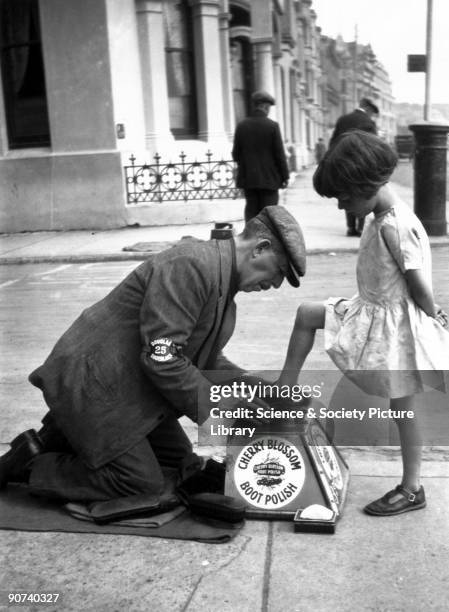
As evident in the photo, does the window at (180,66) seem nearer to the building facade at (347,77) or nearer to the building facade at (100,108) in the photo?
the building facade at (100,108)

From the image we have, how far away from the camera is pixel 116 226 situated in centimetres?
1360

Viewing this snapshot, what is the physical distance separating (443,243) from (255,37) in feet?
46.5

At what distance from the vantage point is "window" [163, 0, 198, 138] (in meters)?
15.3

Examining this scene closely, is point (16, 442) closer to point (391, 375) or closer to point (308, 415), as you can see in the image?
point (308, 415)

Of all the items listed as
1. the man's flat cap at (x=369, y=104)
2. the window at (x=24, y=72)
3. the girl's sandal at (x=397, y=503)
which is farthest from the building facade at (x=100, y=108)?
the girl's sandal at (x=397, y=503)

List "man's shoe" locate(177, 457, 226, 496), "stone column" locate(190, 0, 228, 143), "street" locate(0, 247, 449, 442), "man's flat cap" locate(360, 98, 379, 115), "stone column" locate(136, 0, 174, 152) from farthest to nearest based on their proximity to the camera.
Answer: "stone column" locate(190, 0, 228, 143), "stone column" locate(136, 0, 174, 152), "man's flat cap" locate(360, 98, 379, 115), "street" locate(0, 247, 449, 442), "man's shoe" locate(177, 457, 226, 496)

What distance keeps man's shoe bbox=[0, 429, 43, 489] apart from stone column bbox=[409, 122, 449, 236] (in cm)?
810

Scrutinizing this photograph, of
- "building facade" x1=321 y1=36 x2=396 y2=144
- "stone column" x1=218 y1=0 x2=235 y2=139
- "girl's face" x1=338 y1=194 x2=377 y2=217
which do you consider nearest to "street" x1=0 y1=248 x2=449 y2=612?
"girl's face" x1=338 y1=194 x2=377 y2=217

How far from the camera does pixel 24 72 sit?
13875mm

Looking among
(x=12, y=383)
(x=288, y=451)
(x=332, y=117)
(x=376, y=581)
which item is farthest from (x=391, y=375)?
(x=332, y=117)

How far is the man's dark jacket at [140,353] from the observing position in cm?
294

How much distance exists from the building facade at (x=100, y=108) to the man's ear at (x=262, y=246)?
1075 centimetres

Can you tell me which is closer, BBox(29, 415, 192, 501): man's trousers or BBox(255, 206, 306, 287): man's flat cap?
BBox(255, 206, 306, 287): man's flat cap

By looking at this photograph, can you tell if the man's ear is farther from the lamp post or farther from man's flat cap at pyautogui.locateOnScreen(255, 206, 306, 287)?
the lamp post
